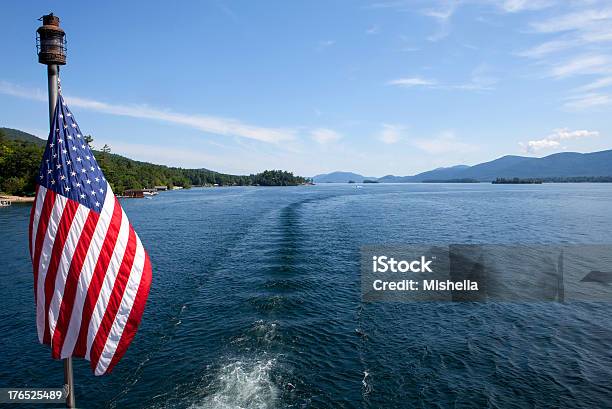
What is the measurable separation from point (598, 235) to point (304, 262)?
52582mm

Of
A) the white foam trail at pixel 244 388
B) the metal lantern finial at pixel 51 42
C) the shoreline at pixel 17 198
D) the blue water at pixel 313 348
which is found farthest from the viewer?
the shoreline at pixel 17 198

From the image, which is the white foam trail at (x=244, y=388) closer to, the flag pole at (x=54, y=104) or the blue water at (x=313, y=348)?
the blue water at (x=313, y=348)

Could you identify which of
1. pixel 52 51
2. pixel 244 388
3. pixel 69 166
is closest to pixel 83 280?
pixel 69 166

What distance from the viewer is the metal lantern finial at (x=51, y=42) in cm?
684

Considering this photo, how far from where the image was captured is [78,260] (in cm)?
782

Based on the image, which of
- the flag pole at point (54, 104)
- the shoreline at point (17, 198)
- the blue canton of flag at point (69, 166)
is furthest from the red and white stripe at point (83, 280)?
the shoreline at point (17, 198)

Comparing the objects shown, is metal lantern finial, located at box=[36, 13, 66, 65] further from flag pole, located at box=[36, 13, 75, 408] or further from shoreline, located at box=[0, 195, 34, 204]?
shoreline, located at box=[0, 195, 34, 204]

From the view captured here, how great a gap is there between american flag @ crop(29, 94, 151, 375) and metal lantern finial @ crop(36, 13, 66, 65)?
879 millimetres

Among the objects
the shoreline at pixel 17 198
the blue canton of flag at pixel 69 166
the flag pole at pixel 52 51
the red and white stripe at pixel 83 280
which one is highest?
the flag pole at pixel 52 51

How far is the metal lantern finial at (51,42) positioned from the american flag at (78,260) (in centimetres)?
88

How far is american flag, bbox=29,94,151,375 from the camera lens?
765cm

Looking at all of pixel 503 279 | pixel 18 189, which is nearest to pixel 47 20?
pixel 503 279

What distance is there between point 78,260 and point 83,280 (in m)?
0.47

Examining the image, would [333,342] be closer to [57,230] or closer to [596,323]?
[57,230]
